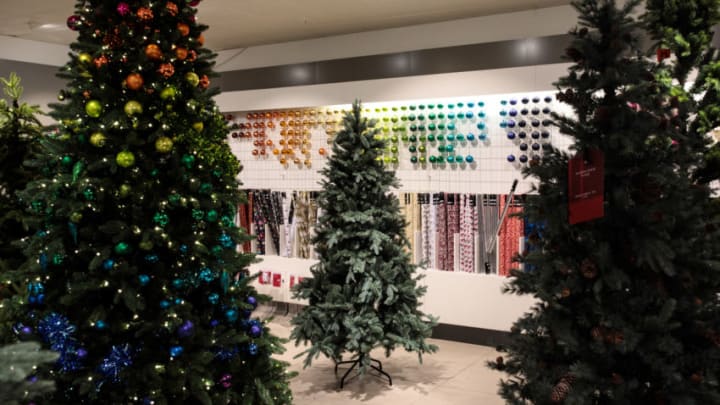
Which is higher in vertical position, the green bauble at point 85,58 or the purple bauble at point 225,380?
the green bauble at point 85,58

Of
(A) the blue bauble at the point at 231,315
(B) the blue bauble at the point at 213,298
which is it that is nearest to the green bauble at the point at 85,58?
(B) the blue bauble at the point at 213,298

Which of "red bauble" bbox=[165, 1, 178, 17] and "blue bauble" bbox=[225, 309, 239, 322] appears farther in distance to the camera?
"blue bauble" bbox=[225, 309, 239, 322]

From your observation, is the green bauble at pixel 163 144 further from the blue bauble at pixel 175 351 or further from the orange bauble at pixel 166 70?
the blue bauble at pixel 175 351

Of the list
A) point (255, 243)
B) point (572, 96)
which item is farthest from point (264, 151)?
point (572, 96)

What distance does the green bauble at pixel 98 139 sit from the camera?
2949 millimetres

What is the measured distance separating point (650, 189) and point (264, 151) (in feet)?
18.3

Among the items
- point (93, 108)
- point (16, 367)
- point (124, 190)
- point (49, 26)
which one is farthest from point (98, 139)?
point (49, 26)

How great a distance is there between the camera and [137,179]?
3.04 m

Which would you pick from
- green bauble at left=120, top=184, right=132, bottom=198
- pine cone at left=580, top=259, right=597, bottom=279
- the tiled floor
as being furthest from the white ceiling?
pine cone at left=580, top=259, right=597, bottom=279

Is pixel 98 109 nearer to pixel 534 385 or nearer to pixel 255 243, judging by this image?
pixel 534 385

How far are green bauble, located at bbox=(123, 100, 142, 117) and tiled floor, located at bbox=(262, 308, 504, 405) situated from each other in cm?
256

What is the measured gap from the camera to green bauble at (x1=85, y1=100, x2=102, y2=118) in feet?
9.76

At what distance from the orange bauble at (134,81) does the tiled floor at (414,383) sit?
2644 mm

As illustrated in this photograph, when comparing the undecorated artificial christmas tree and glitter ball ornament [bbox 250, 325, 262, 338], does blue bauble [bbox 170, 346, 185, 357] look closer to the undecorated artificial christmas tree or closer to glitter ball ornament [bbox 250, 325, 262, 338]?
glitter ball ornament [bbox 250, 325, 262, 338]
